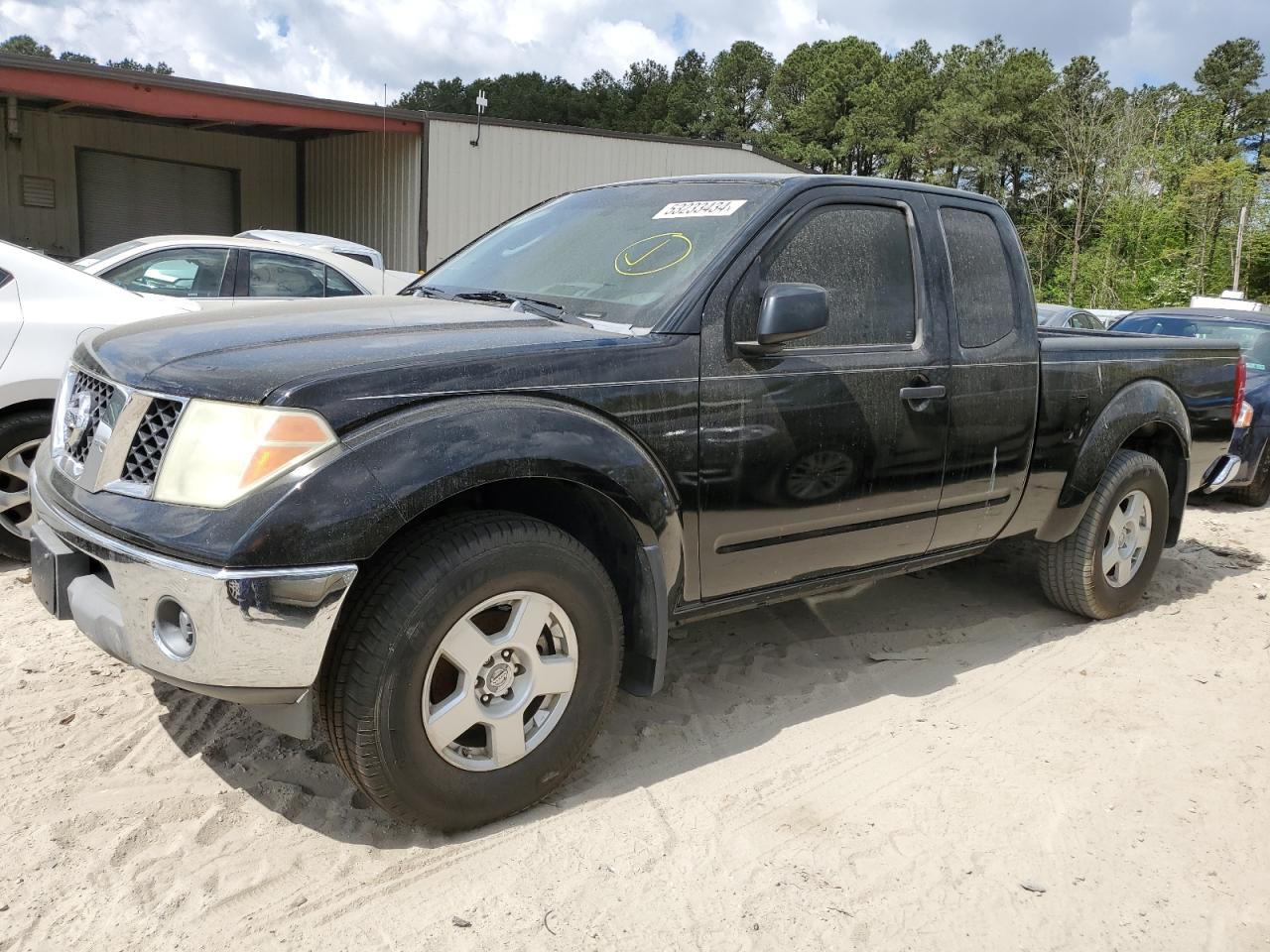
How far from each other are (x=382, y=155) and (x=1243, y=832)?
1681cm

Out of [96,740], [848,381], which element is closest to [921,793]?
[848,381]

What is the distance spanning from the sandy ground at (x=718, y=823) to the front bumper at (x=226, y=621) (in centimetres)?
51

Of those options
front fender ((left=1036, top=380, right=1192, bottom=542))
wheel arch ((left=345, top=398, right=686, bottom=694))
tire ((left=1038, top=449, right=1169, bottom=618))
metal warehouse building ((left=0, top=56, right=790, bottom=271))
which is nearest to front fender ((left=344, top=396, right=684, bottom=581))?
wheel arch ((left=345, top=398, right=686, bottom=694))

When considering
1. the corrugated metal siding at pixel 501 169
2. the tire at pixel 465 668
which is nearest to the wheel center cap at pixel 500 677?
the tire at pixel 465 668

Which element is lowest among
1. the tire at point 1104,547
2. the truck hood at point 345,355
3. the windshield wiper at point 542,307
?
the tire at point 1104,547

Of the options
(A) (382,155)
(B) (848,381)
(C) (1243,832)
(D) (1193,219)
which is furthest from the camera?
(D) (1193,219)

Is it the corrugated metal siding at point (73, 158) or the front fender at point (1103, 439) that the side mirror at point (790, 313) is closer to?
the front fender at point (1103, 439)

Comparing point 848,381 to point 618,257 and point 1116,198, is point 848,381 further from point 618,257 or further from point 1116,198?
point 1116,198

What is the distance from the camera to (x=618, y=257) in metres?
3.51

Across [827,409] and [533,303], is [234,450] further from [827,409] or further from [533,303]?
[827,409]

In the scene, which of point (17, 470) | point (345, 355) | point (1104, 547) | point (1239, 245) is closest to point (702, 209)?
point (345, 355)

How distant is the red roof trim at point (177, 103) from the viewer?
1303 cm

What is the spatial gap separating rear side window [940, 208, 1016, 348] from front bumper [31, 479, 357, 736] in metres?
2.67

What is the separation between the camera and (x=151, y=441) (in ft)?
8.55
